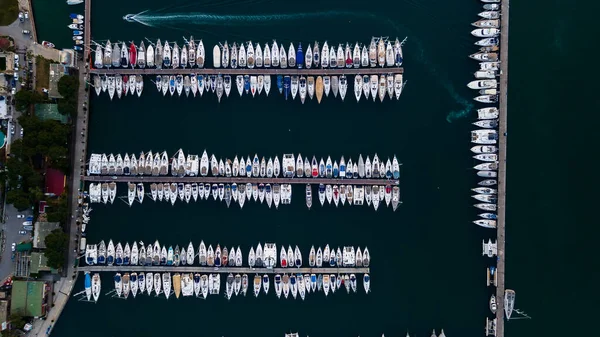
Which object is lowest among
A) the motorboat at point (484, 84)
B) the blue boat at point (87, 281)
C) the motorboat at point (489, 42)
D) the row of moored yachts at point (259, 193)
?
the blue boat at point (87, 281)

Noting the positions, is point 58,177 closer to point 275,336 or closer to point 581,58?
point 275,336

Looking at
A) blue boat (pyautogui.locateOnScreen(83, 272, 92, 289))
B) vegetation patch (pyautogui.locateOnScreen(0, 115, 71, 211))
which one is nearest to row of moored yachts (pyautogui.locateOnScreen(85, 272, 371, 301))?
blue boat (pyautogui.locateOnScreen(83, 272, 92, 289))

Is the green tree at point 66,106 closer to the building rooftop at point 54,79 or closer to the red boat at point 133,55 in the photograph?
the building rooftop at point 54,79

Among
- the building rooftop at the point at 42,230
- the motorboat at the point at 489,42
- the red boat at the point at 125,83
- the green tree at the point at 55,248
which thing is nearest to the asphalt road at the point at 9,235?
the building rooftop at the point at 42,230

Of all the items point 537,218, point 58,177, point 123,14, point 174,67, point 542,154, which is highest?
point 123,14

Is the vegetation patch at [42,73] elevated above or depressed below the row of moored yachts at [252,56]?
below

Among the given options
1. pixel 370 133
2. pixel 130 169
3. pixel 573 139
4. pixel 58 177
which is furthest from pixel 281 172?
pixel 573 139

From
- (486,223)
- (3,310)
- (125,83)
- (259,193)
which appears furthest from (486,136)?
(3,310)
